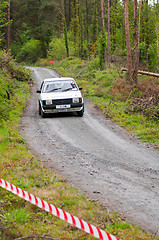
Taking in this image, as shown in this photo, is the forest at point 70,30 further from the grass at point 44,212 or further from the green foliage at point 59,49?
the grass at point 44,212

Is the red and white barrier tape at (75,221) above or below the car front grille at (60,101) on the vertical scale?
above

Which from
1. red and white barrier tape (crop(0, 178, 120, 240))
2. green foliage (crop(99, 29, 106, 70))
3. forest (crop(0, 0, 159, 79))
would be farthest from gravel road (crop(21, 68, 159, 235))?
forest (crop(0, 0, 159, 79))

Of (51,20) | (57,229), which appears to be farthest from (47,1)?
(57,229)

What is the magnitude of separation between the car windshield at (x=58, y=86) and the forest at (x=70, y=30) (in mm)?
15452

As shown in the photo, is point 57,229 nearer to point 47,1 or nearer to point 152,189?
point 152,189

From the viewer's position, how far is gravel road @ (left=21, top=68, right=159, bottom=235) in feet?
18.6

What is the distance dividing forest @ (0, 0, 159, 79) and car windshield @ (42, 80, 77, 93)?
15.5 metres

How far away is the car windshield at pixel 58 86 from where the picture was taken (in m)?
14.9

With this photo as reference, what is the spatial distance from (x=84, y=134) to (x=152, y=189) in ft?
17.2

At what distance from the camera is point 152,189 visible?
6398mm

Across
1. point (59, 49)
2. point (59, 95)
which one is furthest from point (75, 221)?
point (59, 49)

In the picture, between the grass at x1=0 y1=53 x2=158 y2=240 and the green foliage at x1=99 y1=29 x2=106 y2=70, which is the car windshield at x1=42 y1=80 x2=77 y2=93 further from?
the green foliage at x1=99 y1=29 x2=106 y2=70

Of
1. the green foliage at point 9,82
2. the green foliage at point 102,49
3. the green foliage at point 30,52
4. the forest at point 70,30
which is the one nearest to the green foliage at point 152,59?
the forest at point 70,30

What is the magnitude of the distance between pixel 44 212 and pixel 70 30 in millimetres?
63059
